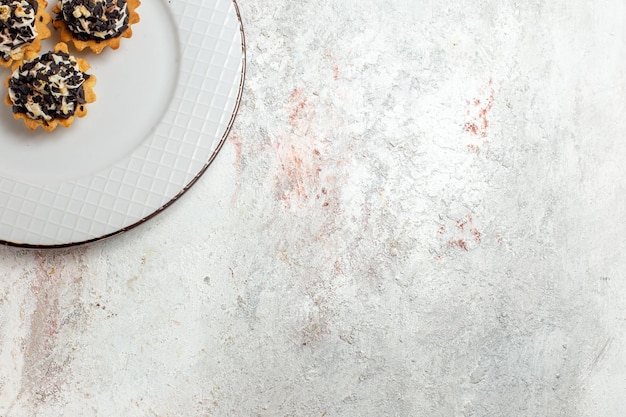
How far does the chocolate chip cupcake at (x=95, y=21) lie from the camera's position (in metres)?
2.17

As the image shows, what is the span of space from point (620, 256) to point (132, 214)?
1.75 m

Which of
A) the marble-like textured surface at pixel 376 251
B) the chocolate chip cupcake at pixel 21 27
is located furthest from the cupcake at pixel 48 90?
the marble-like textured surface at pixel 376 251

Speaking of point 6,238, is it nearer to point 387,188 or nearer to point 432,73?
point 387,188

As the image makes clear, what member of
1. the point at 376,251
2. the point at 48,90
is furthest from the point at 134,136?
the point at 376,251

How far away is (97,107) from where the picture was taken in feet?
7.44

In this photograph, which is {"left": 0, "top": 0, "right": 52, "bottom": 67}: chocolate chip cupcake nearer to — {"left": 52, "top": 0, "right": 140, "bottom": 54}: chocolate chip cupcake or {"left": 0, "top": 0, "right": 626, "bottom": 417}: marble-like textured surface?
{"left": 52, "top": 0, "right": 140, "bottom": 54}: chocolate chip cupcake

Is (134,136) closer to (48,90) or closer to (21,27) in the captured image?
(48,90)

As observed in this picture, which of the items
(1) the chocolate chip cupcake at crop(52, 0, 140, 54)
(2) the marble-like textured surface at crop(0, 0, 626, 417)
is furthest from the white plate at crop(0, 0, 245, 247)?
(2) the marble-like textured surface at crop(0, 0, 626, 417)

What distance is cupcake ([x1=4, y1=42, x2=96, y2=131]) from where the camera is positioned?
2.12 metres

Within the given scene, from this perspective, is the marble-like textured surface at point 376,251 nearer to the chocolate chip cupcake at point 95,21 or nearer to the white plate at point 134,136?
the white plate at point 134,136

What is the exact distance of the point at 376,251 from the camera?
2.45 metres

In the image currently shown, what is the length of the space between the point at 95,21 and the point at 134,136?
14.9 inches

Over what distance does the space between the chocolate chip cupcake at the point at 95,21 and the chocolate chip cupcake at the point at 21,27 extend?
0.18 feet

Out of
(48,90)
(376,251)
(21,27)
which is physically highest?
(21,27)
